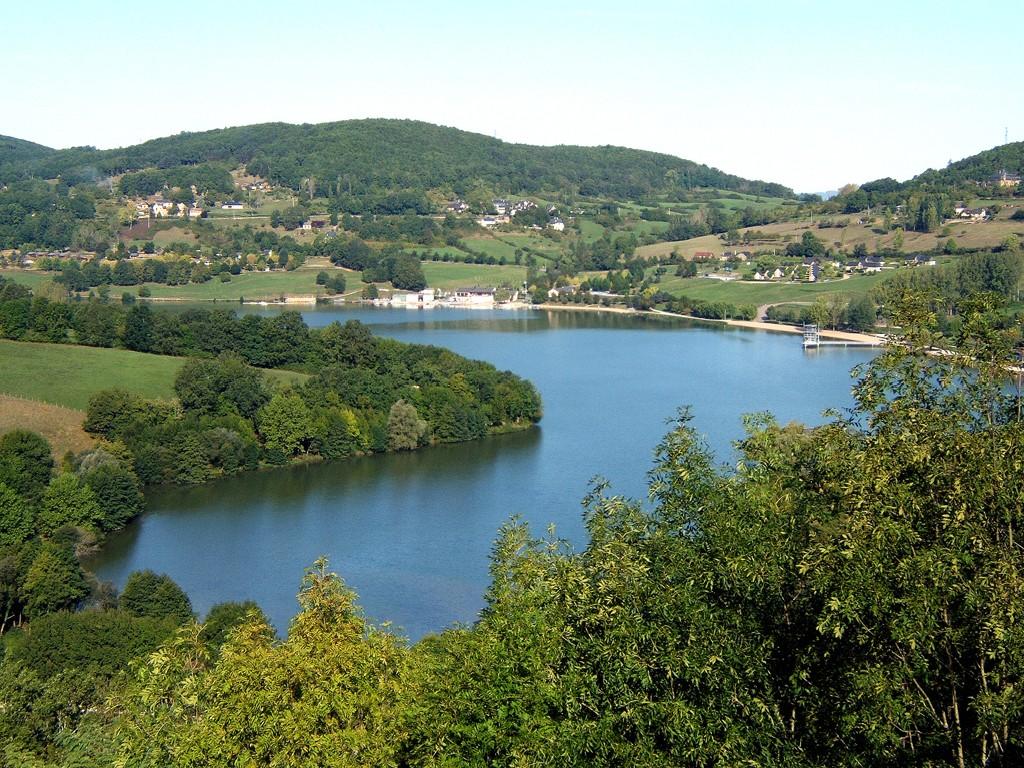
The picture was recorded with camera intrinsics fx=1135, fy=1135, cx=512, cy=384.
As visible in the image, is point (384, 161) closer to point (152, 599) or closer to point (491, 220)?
point (491, 220)

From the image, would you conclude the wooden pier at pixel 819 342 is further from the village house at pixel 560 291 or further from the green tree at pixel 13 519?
the green tree at pixel 13 519

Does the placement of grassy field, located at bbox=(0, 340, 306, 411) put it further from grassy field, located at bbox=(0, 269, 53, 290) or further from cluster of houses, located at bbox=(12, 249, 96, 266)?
cluster of houses, located at bbox=(12, 249, 96, 266)

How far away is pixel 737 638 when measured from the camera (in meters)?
5.75

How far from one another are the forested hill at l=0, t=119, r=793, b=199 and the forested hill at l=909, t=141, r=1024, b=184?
115 ft

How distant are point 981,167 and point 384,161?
53.5 m

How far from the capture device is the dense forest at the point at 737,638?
4.95 meters

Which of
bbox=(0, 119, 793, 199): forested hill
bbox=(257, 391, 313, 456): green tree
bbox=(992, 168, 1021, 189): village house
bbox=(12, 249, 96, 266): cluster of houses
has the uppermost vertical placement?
bbox=(0, 119, 793, 199): forested hill

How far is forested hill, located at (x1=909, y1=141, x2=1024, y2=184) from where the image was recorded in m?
79.9

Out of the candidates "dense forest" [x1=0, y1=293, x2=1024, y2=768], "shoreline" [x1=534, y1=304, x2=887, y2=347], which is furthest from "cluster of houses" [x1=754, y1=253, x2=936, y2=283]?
"dense forest" [x1=0, y1=293, x2=1024, y2=768]

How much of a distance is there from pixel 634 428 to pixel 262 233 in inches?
2244

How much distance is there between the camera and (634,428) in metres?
29.5

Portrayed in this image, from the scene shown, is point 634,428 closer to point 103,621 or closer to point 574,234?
point 103,621

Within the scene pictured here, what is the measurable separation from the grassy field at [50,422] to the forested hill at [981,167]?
69.0 metres

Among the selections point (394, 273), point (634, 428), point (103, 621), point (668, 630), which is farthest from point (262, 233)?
point (668, 630)
